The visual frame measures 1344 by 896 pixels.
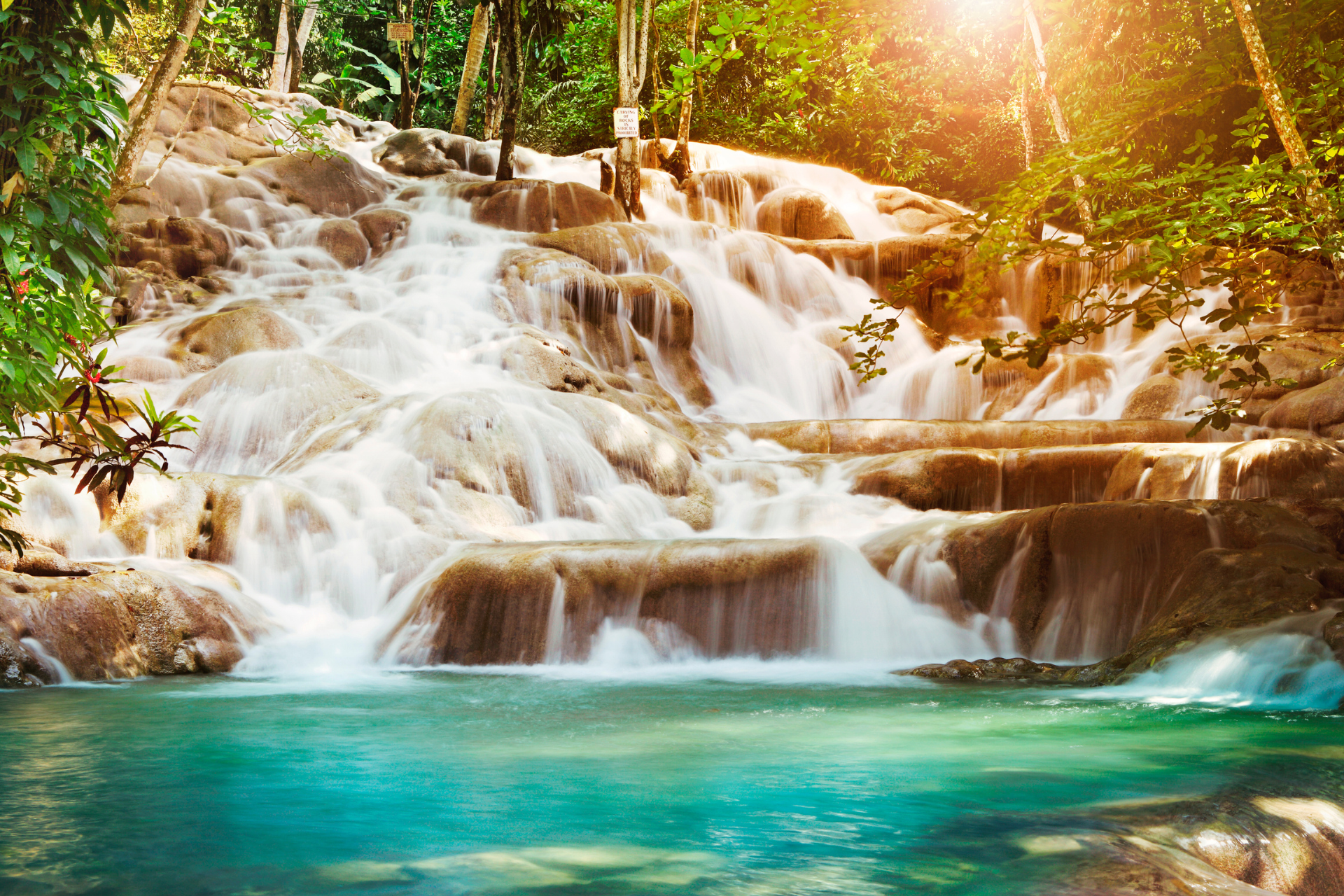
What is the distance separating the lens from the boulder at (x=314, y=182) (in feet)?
57.4

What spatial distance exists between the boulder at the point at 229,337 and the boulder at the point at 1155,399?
1021cm

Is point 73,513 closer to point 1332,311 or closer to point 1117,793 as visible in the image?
point 1117,793

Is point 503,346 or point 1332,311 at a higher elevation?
point 1332,311

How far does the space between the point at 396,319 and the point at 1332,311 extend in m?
12.5

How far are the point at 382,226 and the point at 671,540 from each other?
11.3 metres

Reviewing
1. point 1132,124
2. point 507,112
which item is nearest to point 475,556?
point 1132,124

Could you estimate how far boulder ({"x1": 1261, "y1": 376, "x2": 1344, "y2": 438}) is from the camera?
9.95 meters

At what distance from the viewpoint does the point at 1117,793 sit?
3.09 meters

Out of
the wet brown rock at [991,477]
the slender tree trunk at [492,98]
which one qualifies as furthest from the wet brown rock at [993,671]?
the slender tree trunk at [492,98]

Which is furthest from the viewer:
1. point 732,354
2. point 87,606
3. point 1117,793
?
point 732,354

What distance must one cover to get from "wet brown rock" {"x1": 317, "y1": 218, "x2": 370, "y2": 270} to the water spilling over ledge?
125mm

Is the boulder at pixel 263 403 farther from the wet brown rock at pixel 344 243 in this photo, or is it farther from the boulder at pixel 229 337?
the wet brown rock at pixel 344 243

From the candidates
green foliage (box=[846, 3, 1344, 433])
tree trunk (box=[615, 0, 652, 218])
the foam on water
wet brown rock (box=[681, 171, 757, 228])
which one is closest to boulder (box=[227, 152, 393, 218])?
tree trunk (box=[615, 0, 652, 218])

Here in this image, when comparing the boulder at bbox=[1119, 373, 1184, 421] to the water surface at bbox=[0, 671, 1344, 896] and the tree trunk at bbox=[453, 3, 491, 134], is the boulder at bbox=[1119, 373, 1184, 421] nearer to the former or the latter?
the water surface at bbox=[0, 671, 1344, 896]
